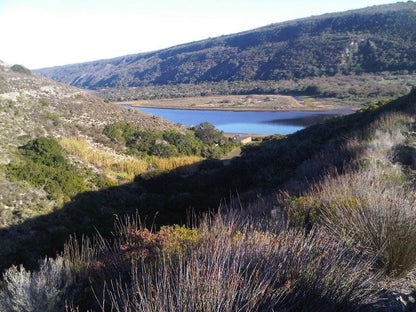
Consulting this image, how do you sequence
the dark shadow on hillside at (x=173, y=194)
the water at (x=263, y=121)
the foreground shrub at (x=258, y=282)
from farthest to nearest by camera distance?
the water at (x=263, y=121) < the dark shadow on hillside at (x=173, y=194) < the foreground shrub at (x=258, y=282)

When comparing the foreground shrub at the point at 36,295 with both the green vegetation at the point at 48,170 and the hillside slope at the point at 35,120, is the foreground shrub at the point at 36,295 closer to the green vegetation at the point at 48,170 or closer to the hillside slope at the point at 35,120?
the hillside slope at the point at 35,120

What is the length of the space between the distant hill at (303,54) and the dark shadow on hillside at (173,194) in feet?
158

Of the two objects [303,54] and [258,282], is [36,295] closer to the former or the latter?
[258,282]

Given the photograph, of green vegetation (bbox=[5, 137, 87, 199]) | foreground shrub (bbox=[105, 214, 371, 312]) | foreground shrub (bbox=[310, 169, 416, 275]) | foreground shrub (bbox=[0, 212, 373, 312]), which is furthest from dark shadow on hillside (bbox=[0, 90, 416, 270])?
foreground shrub (bbox=[105, 214, 371, 312])

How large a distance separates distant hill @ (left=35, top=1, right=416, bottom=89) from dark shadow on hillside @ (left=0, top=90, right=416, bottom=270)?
4824cm

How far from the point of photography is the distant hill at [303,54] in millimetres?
60469

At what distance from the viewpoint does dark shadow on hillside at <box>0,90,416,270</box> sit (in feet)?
26.2

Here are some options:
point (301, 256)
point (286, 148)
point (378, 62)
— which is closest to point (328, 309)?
point (301, 256)

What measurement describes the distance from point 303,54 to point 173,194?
70.9 meters

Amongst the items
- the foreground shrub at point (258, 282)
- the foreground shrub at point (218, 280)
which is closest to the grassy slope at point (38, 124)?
the foreground shrub at point (218, 280)

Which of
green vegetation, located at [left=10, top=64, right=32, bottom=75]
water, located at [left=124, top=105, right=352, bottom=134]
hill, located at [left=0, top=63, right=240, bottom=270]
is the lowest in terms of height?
water, located at [left=124, top=105, right=352, bottom=134]

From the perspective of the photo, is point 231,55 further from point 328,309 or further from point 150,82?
point 328,309

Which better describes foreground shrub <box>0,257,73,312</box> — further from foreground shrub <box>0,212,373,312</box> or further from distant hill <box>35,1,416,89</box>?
distant hill <box>35,1,416,89</box>

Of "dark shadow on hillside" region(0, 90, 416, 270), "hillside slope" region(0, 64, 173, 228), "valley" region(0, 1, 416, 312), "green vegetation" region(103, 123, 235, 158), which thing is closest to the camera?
"valley" region(0, 1, 416, 312)
